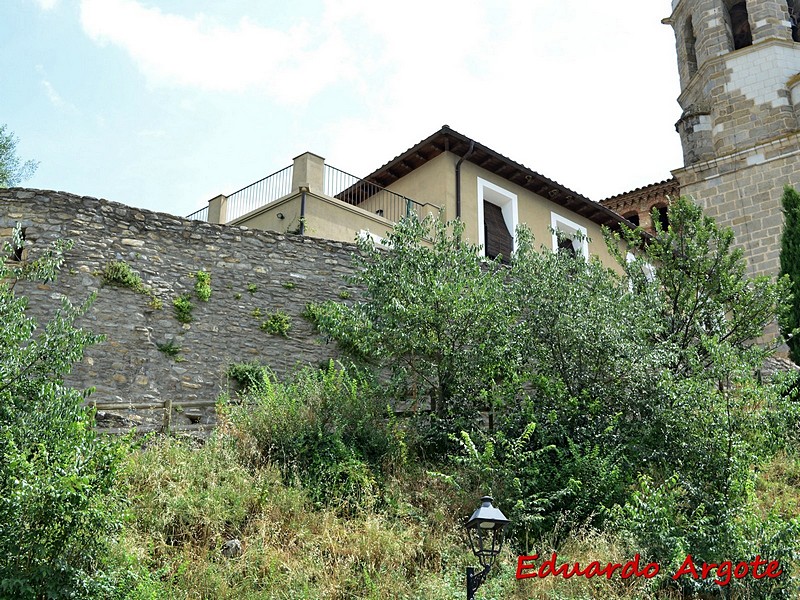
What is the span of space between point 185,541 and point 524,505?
3497 mm

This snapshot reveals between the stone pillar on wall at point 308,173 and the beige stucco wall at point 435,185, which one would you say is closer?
the stone pillar on wall at point 308,173

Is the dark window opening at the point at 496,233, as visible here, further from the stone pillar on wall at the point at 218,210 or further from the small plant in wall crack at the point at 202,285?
the small plant in wall crack at the point at 202,285

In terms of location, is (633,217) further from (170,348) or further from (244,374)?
(170,348)

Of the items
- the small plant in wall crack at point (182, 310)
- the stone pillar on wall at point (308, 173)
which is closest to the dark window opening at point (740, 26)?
the stone pillar on wall at point (308, 173)

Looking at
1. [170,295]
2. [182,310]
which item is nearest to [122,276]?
[170,295]

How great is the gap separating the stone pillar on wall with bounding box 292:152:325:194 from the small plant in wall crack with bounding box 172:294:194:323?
393cm

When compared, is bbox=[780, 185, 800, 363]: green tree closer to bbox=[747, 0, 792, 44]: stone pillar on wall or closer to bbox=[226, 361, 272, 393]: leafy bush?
bbox=[747, 0, 792, 44]: stone pillar on wall

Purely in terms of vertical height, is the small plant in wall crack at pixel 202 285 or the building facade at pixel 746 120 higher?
the building facade at pixel 746 120

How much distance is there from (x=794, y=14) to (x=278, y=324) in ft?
52.9

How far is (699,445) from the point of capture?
9.45 m

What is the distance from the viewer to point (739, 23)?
875 inches

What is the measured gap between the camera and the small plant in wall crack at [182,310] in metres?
13.1

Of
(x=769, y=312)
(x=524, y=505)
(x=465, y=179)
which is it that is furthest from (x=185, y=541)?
(x=465, y=179)

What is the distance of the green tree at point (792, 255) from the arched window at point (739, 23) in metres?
5.22
